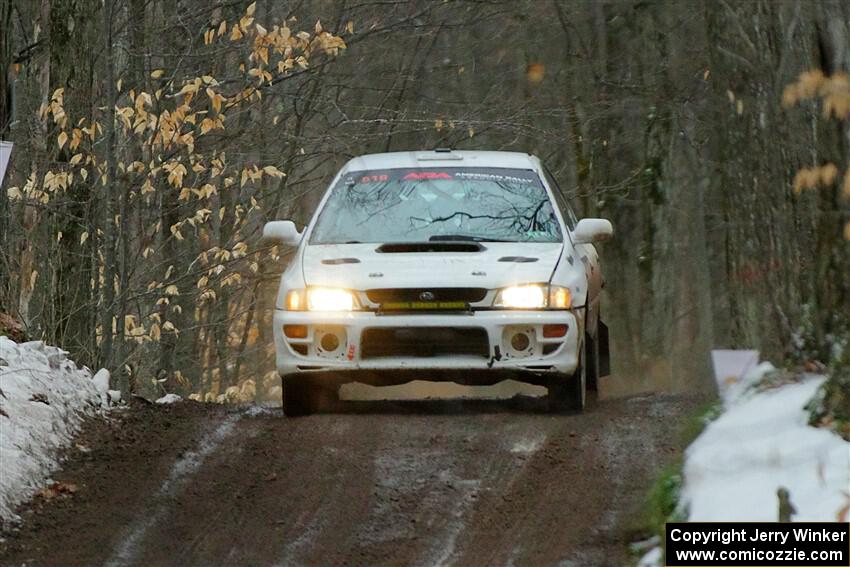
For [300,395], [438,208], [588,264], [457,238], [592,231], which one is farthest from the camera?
[588,264]

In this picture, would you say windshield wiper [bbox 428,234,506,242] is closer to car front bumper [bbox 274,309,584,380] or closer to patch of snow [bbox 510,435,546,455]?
car front bumper [bbox 274,309,584,380]

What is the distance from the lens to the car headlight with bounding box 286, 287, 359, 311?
9.77 m

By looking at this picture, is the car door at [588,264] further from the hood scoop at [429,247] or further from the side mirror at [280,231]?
the side mirror at [280,231]

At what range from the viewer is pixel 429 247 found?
10.3 m

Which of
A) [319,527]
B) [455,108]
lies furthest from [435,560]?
[455,108]

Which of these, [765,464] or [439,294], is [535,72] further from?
[765,464]

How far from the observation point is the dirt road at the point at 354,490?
6992 mm

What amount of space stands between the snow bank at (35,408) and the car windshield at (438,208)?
1.90 metres

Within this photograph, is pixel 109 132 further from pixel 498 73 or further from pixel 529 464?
pixel 498 73

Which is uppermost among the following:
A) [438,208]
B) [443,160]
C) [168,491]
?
[443,160]

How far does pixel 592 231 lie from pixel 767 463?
444 centimetres

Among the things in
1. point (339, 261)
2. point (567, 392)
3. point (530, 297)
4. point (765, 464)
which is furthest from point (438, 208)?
point (765, 464)

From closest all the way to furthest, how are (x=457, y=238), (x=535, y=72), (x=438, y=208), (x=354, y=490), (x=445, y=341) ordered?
(x=354, y=490)
(x=445, y=341)
(x=457, y=238)
(x=438, y=208)
(x=535, y=72)

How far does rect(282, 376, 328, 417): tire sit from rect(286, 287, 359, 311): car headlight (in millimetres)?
543
